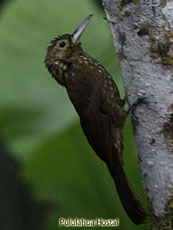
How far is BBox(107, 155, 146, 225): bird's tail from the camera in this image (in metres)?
1.74

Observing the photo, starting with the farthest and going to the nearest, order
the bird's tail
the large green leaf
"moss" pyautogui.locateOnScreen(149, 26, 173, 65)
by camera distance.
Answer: the large green leaf < the bird's tail < "moss" pyautogui.locateOnScreen(149, 26, 173, 65)

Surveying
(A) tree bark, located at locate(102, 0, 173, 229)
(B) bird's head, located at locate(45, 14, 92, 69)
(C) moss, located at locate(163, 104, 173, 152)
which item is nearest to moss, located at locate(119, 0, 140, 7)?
(A) tree bark, located at locate(102, 0, 173, 229)

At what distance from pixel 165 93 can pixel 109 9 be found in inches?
8.7

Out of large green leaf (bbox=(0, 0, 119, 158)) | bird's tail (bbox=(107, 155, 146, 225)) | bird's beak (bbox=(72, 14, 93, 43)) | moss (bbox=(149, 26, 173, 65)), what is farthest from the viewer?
large green leaf (bbox=(0, 0, 119, 158))

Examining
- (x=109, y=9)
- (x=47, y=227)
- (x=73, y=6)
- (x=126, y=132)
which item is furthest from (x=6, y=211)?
(x=109, y=9)

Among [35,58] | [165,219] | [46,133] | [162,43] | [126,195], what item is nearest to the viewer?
[162,43]

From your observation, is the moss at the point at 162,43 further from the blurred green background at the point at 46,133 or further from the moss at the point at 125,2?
the blurred green background at the point at 46,133

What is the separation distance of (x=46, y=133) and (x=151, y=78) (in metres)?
0.42

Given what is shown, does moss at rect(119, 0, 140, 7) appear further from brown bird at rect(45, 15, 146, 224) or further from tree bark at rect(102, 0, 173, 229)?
brown bird at rect(45, 15, 146, 224)

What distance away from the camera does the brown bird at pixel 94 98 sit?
1.83 meters

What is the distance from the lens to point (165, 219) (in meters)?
1.66

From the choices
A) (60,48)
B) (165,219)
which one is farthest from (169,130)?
(60,48)

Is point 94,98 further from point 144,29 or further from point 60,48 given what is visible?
point 144,29

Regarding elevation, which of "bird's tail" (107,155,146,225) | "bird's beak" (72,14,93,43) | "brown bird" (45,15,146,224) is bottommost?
"bird's tail" (107,155,146,225)
